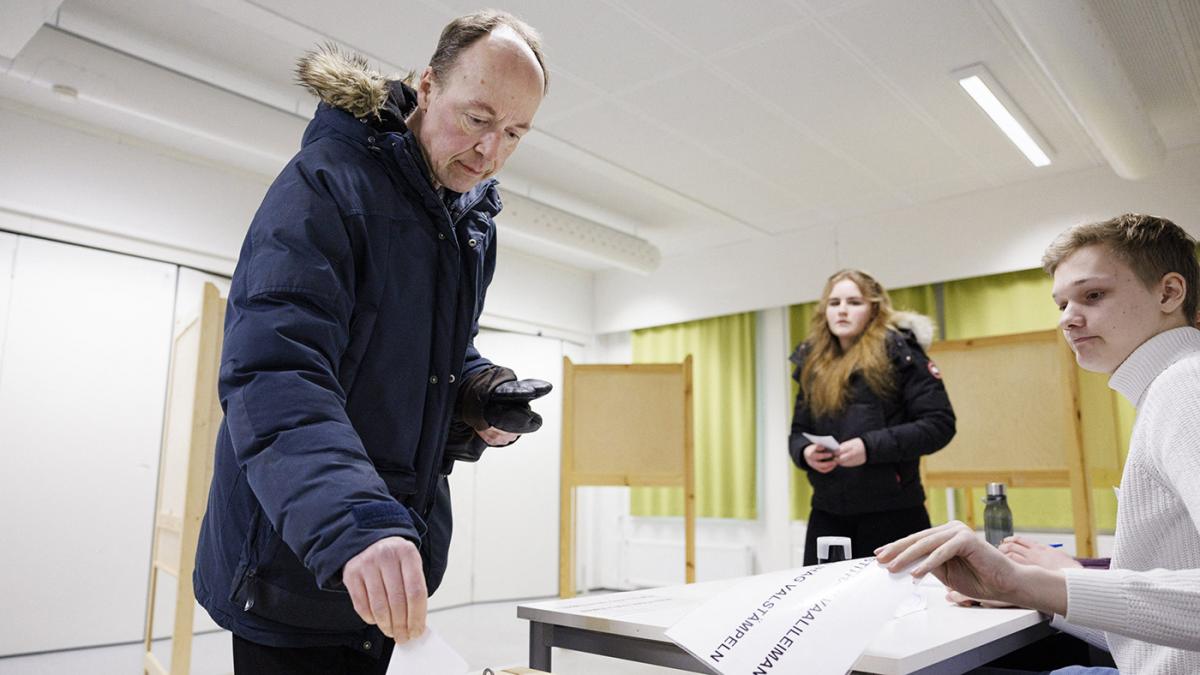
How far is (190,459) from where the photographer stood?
2.55 m

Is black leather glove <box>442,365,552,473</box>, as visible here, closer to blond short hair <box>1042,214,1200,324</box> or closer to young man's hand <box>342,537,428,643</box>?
young man's hand <box>342,537,428,643</box>

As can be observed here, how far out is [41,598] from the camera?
12.3 feet

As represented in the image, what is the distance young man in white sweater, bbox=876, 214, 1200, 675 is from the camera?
2.77 feet

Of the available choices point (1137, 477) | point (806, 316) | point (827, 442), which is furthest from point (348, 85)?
point (806, 316)

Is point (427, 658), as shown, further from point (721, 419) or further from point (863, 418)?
point (721, 419)

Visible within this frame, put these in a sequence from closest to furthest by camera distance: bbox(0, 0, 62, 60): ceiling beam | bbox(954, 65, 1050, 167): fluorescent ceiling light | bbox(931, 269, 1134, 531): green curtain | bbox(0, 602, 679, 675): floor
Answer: bbox(0, 0, 62, 60): ceiling beam
bbox(0, 602, 679, 675): floor
bbox(954, 65, 1050, 167): fluorescent ceiling light
bbox(931, 269, 1134, 531): green curtain

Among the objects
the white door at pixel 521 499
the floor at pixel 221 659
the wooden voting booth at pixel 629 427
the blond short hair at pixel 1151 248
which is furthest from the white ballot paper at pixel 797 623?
the white door at pixel 521 499

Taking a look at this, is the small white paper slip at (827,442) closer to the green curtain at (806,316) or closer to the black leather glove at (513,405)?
the black leather glove at (513,405)

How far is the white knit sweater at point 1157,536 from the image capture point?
83 centimetres

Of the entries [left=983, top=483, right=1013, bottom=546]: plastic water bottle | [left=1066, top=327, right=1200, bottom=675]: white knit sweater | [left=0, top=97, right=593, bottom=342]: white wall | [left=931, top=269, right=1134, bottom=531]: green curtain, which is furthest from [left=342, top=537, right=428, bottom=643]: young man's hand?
[left=0, top=97, right=593, bottom=342]: white wall

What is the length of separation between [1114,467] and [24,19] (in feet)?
15.3

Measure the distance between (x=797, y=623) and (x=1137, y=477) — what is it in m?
0.51

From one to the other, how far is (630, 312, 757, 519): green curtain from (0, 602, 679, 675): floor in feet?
6.37

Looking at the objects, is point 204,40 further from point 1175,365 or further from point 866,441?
point 1175,365
